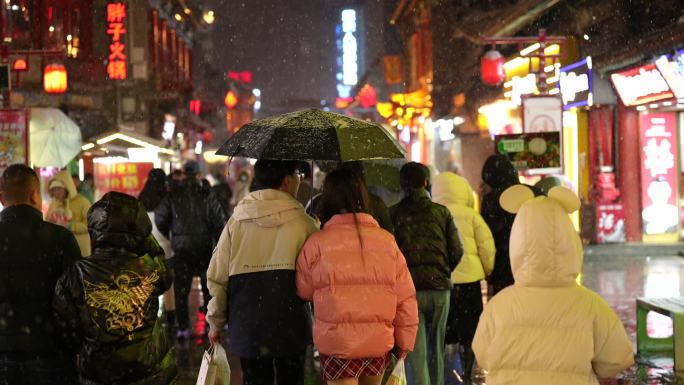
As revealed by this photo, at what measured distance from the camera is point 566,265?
156 inches

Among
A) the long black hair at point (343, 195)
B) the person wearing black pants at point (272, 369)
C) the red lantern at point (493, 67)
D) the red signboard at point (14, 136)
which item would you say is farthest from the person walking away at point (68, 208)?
the red lantern at point (493, 67)

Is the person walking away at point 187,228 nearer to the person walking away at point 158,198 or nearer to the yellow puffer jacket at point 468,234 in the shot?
the person walking away at point 158,198

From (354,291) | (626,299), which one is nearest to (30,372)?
(354,291)

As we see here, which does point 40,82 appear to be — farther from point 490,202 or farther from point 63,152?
point 490,202

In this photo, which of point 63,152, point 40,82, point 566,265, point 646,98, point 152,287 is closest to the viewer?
point 566,265

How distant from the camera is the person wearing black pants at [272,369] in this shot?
507 cm

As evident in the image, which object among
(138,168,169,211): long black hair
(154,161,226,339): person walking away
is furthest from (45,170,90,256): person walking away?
(154,161,226,339): person walking away

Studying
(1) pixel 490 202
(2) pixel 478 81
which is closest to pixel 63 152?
(1) pixel 490 202

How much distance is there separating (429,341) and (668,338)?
3.79 meters

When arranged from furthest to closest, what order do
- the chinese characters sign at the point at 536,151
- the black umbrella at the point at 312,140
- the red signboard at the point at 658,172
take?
the red signboard at the point at 658,172
the chinese characters sign at the point at 536,151
the black umbrella at the point at 312,140

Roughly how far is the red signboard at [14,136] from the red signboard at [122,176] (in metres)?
7.98

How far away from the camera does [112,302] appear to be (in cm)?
446

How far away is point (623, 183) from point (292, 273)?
54.9 ft

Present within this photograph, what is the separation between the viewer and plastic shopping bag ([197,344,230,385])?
4.96 meters
